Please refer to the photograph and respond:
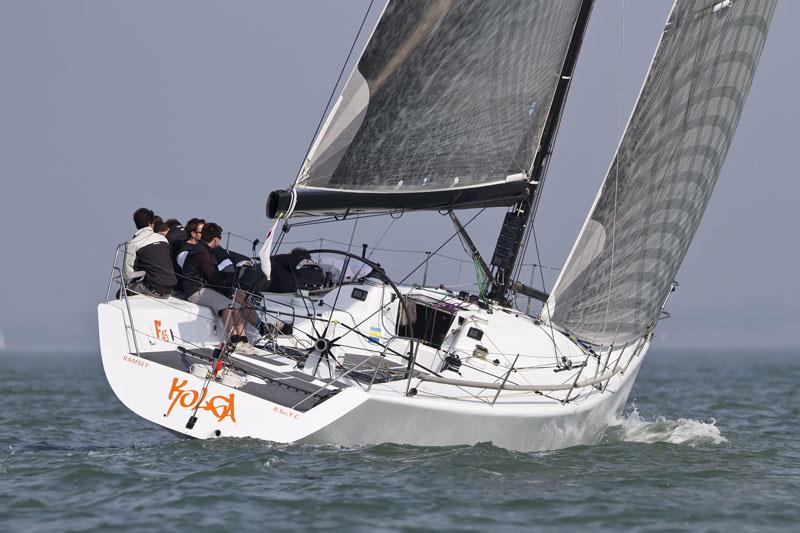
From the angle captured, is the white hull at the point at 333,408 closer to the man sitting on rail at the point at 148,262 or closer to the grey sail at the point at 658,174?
the man sitting on rail at the point at 148,262

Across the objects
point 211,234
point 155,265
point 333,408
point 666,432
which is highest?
point 211,234

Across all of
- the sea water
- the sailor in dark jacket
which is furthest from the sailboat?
the sea water

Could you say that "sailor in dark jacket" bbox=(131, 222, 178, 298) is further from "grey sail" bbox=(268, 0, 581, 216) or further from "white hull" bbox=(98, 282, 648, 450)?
"grey sail" bbox=(268, 0, 581, 216)

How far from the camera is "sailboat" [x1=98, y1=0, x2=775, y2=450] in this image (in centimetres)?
885

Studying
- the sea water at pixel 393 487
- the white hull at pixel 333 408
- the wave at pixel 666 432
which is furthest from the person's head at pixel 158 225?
the wave at pixel 666 432

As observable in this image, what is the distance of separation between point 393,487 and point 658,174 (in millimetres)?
5293

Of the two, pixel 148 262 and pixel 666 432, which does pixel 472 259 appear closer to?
pixel 666 432

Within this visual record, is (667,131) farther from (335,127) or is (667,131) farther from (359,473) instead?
(359,473)

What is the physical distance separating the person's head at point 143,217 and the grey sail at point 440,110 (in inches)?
67.4

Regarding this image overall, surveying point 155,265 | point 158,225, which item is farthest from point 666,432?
point 158,225

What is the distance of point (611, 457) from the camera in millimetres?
9625

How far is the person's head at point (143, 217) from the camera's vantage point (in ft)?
35.1

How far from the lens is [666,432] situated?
11.6 meters

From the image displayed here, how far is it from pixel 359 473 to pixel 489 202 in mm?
4284
